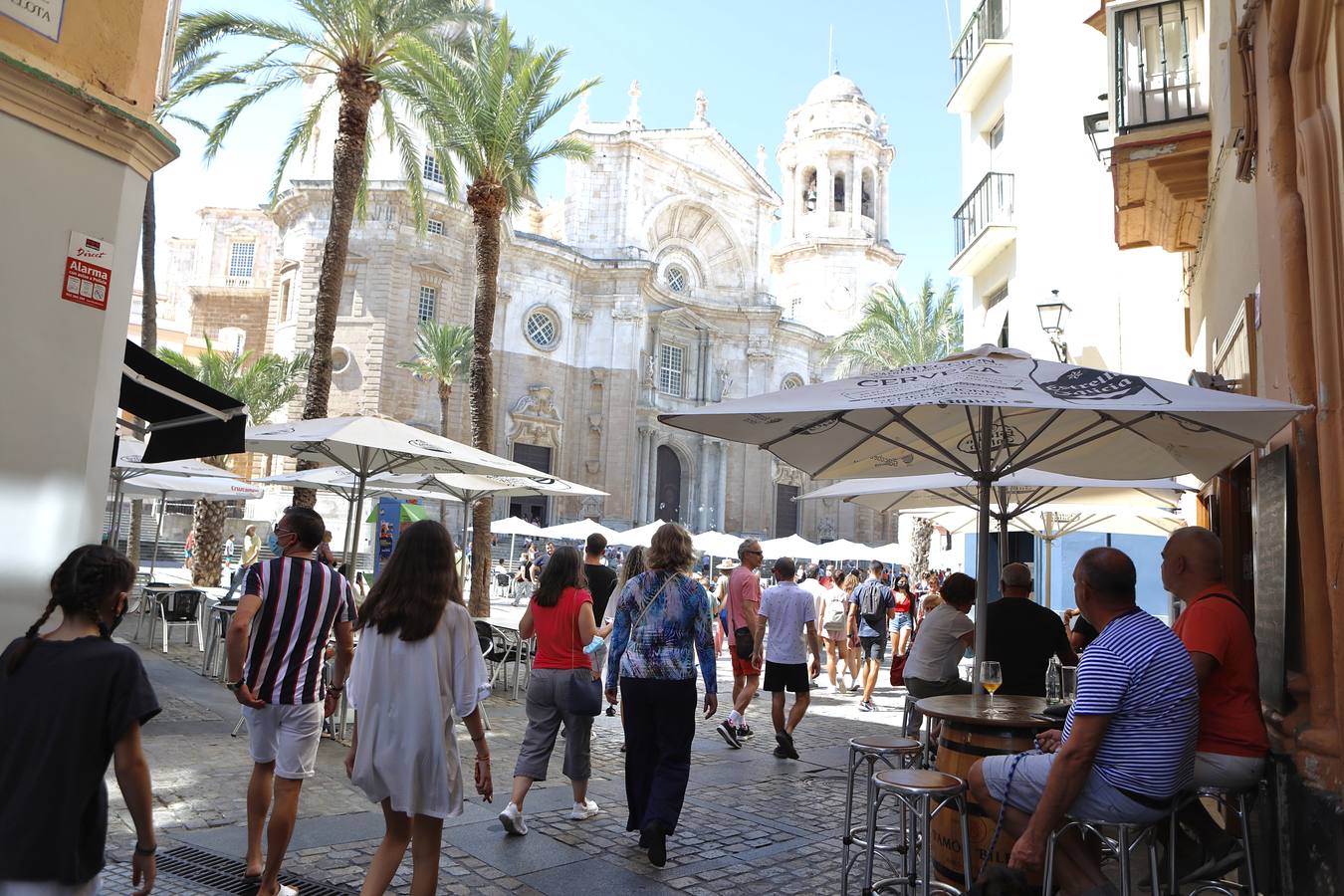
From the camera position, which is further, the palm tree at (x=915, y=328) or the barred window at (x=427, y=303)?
the barred window at (x=427, y=303)

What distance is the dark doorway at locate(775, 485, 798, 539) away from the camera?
4941 centimetres

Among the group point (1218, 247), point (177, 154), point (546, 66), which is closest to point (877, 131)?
point (546, 66)

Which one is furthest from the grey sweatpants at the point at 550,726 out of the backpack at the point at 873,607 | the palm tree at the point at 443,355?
the palm tree at the point at 443,355

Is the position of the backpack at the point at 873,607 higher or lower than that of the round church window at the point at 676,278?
lower

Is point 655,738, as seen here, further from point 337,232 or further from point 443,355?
point 443,355

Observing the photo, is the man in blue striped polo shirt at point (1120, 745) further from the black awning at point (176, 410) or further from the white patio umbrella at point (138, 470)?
the white patio umbrella at point (138, 470)

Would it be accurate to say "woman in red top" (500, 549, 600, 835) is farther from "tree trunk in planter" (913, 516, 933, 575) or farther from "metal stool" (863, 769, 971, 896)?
"tree trunk in planter" (913, 516, 933, 575)

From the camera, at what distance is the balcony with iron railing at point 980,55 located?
61.6ft

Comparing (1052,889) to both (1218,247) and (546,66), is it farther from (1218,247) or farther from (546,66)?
(546,66)

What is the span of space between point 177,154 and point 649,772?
4.85 m

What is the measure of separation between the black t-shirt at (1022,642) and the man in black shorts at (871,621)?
5.71m

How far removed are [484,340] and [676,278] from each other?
31.9 meters

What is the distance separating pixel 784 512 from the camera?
50125mm

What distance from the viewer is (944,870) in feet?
14.4
